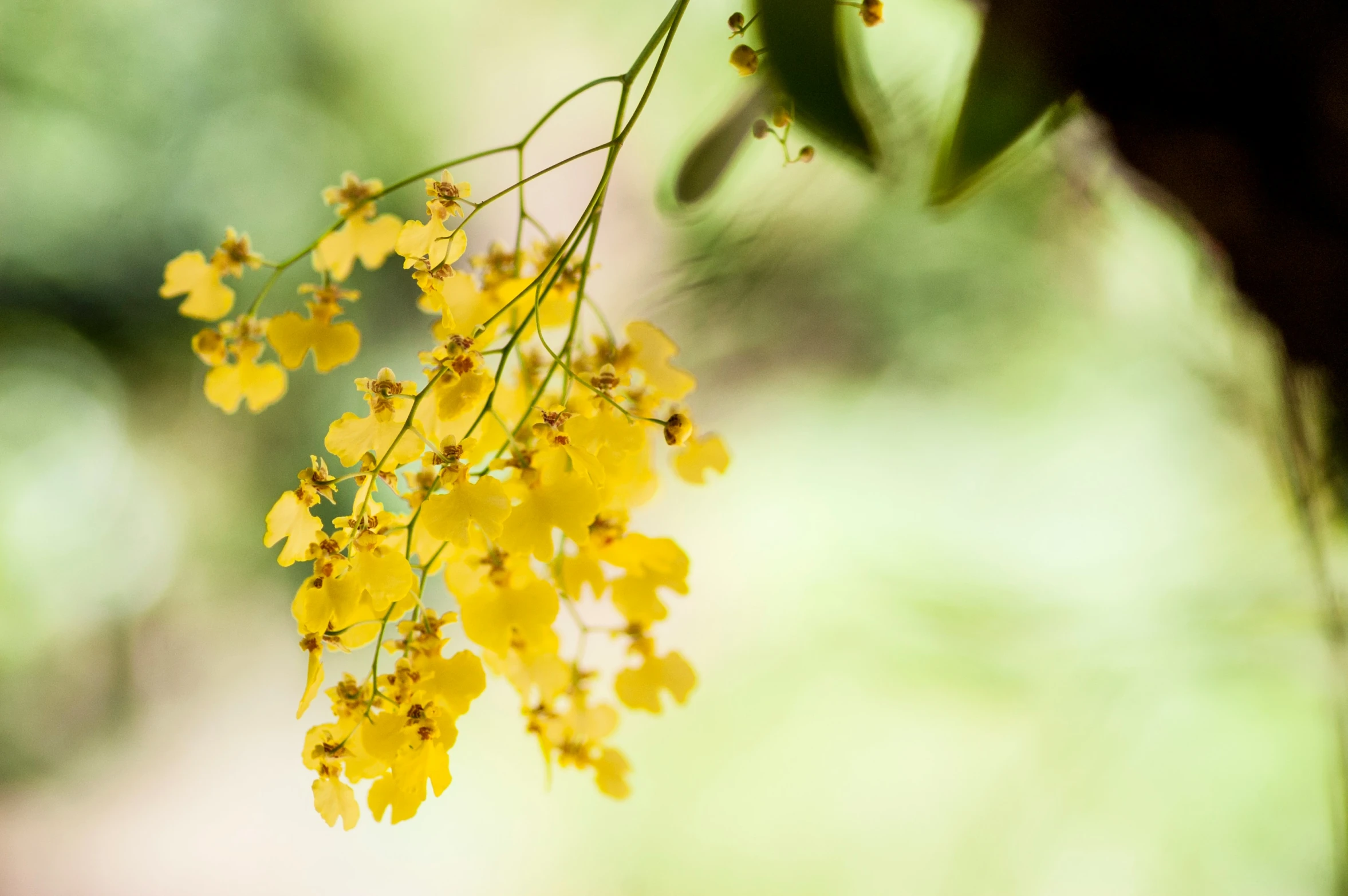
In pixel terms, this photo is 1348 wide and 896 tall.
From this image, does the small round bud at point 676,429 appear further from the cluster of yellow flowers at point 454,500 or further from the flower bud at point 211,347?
the flower bud at point 211,347

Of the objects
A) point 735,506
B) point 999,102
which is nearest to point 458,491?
point 999,102

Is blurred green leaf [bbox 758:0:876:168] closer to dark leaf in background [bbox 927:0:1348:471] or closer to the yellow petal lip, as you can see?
dark leaf in background [bbox 927:0:1348:471]

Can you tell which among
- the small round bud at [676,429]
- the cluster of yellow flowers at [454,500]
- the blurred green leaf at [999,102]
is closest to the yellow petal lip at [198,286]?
the cluster of yellow flowers at [454,500]

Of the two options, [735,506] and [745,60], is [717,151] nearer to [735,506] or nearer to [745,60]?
[745,60]

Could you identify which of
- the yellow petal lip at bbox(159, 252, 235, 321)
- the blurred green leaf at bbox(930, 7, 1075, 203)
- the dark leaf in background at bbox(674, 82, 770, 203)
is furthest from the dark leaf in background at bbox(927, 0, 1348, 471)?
the yellow petal lip at bbox(159, 252, 235, 321)

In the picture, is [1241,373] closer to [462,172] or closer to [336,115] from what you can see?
[462,172]
